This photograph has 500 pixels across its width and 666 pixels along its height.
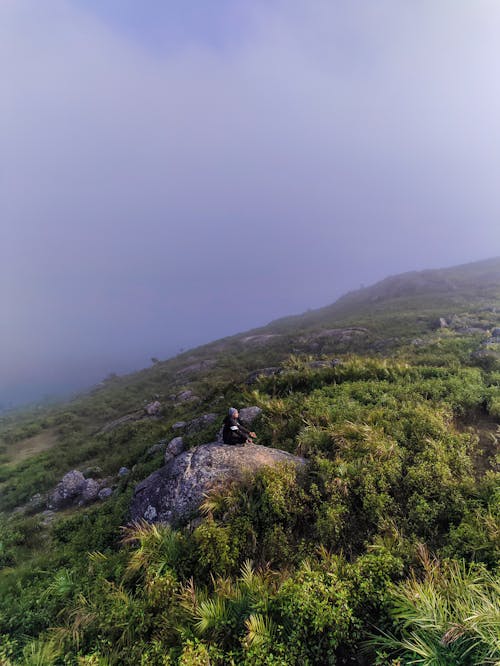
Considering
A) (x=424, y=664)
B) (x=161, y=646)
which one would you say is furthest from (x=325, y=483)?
(x=161, y=646)

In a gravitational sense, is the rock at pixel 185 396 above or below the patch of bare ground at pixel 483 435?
below

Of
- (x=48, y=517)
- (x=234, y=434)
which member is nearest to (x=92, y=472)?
(x=48, y=517)

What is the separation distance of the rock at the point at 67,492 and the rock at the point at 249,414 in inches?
318

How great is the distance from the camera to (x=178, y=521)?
260 inches

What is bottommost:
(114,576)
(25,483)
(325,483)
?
(25,483)

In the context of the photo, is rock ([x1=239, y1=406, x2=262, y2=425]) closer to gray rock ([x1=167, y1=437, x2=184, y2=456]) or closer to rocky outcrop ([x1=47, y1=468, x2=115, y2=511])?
gray rock ([x1=167, y1=437, x2=184, y2=456])

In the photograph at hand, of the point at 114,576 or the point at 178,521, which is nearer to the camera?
the point at 114,576

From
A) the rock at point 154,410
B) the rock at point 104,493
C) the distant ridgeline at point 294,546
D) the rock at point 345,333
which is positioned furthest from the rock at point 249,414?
the rock at point 345,333

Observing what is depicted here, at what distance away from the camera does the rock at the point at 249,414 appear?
10.8m

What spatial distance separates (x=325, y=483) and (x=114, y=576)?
503 cm

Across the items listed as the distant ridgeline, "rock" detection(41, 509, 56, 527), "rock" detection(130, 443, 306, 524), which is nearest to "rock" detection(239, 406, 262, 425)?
the distant ridgeline

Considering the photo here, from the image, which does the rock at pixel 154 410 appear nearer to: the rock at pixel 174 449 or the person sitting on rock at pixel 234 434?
the rock at pixel 174 449

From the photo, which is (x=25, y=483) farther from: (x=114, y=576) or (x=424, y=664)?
(x=424, y=664)

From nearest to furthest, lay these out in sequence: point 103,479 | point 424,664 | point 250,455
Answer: point 424,664 < point 250,455 < point 103,479
